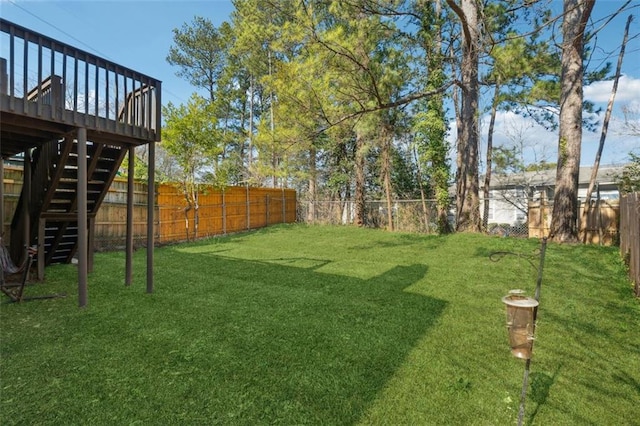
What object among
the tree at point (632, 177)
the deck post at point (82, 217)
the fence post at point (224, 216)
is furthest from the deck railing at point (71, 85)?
the tree at point (632, 177)

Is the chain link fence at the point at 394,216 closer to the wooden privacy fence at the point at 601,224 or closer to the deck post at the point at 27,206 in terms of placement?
the wooden privacy fence at the point at 601,224

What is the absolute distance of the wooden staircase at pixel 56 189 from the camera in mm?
4330

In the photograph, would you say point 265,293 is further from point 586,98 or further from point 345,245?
point 586,98

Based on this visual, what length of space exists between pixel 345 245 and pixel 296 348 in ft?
18.8

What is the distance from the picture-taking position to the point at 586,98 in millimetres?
8875

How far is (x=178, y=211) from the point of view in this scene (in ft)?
33.0

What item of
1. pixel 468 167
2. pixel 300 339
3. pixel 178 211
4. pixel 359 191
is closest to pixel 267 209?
pixel 359 191

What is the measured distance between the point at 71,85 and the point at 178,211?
6.58m

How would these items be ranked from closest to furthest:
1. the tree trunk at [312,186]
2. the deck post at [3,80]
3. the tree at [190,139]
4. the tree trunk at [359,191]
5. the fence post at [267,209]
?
1. the deck post at [3,80]
2. the tree at [190,139]
3. the tree trunk at [359,191]
4. the fence post at [267,209]
5. the tree trunk at [312,186]

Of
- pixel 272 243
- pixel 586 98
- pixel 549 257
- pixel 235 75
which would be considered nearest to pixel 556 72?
pixel 586 98

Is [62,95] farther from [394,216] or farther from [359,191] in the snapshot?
[359,191]

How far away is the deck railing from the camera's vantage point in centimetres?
307

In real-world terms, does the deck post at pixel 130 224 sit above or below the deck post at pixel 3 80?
below

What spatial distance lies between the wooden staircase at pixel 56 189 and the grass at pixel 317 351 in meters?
0.76
